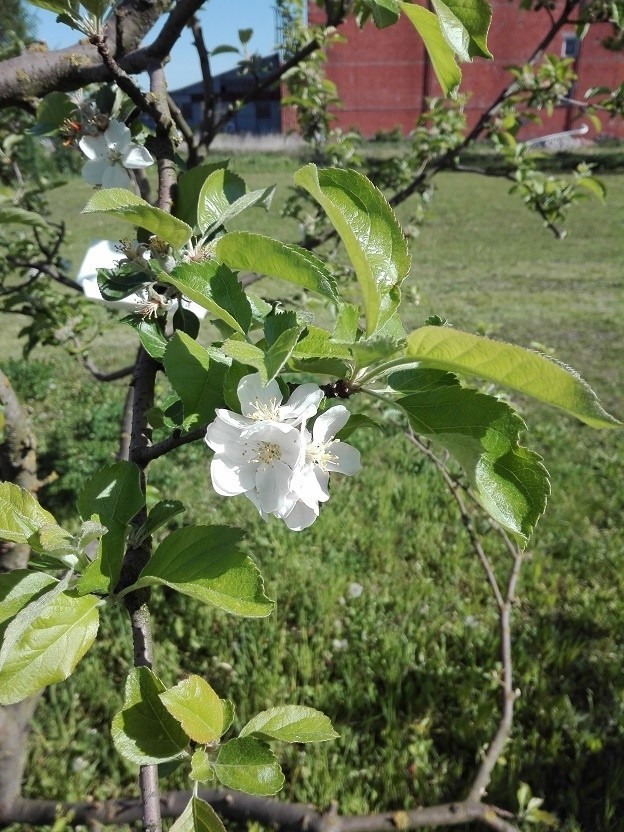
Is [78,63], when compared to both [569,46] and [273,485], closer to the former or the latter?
[273,485]

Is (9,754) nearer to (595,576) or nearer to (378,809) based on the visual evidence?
(378,809)

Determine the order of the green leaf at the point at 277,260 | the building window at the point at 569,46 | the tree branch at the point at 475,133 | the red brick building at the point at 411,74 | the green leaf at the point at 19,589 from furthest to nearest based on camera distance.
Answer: the building window at the point at 569,46
the red brick building at the point at 411,74
the tree branch at the point at 475,133
the green leaf at the point at 19,589
the green leaf at the point at 277,260

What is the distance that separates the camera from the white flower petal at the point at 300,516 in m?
0.62

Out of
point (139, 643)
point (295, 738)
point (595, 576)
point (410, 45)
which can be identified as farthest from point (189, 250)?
point (410, 45)

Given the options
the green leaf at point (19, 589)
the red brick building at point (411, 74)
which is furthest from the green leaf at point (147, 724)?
the red brick building at point (411, 74)

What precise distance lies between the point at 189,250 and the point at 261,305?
10cm

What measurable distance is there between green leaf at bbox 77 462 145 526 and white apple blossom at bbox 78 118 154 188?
44cm

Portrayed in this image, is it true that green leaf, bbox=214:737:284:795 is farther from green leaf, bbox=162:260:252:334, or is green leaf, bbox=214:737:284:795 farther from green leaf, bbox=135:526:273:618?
green leaf, bbox=162:260:252:334

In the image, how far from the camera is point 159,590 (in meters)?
2.68

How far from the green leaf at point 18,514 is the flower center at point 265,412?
0.25 meters

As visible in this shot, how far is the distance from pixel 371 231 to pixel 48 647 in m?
0.48

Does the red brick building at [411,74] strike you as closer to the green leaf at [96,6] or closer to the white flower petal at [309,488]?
the green leaf at [96,6]

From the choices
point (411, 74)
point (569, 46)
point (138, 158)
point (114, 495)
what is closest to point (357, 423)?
point (114, 495)

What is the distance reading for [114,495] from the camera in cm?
72
